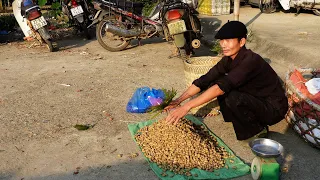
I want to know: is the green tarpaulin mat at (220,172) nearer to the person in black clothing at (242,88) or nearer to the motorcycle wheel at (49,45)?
the person in black clothing at (242,88)

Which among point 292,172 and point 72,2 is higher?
point 72,2

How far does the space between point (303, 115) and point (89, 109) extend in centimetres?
250

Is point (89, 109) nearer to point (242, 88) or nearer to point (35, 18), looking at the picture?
point (242, 88)

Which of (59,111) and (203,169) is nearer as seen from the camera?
(203,169)

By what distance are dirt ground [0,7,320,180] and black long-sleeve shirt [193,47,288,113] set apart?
53 cm

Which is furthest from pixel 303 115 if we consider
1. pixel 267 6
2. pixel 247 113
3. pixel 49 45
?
pixel 267 6

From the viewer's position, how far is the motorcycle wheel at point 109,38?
6.88 m

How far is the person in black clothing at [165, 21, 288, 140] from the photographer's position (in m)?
2.96

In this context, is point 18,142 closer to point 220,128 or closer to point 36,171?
point 36,171

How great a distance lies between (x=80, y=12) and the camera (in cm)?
769

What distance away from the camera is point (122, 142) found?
3475mm

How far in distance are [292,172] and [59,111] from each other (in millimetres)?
2773

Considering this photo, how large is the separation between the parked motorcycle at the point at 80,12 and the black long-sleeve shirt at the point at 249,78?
491cm

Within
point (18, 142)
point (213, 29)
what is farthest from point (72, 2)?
point (18, 142)
